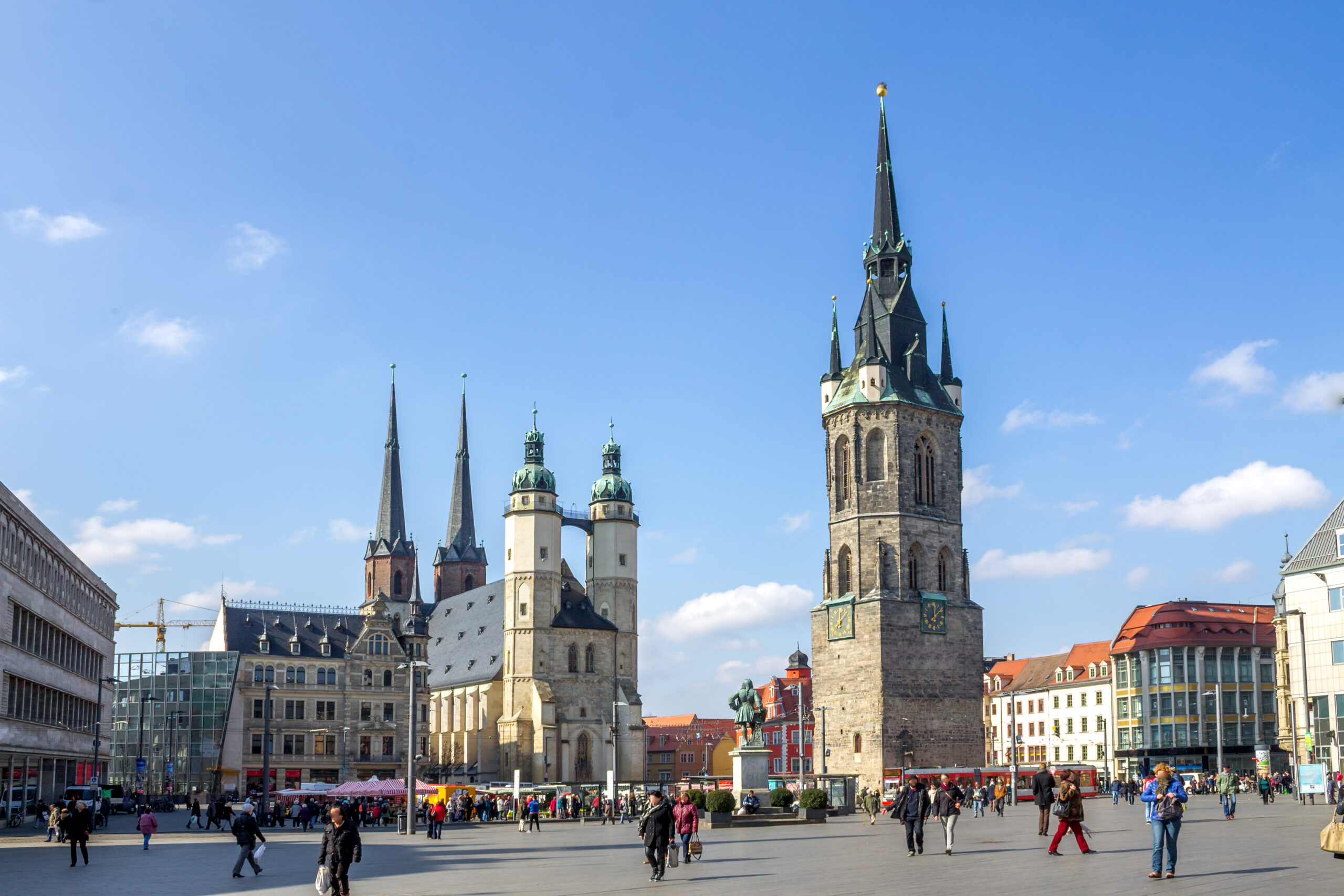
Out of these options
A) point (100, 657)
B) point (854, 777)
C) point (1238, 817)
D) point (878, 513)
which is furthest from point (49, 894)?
point (878, 513)

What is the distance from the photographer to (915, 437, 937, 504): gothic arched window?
87688mm

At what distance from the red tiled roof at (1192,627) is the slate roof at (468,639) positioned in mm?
46769

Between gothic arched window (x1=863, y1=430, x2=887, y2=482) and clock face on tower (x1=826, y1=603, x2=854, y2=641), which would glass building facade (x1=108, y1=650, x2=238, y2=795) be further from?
gothic arched window (x1=863, y1=430, x2=887, y2=482)

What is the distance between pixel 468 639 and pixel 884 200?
50.7 metres

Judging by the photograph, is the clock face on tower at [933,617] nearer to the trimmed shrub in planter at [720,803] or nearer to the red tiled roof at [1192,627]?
the red tiled roof at [1192,627]

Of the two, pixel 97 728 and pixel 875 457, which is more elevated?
pixel 875 457

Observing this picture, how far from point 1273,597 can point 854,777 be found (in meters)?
35.7

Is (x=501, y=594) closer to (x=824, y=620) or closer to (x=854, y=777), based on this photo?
(x=824, y=620)

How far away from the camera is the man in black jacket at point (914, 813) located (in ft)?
84.0

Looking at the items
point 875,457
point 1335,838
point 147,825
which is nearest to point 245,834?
point 147,825

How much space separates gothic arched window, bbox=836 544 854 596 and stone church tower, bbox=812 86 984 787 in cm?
7

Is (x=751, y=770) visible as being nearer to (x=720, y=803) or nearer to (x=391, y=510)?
(x=720, y=803)

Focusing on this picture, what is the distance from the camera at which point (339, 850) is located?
1658 centimetres

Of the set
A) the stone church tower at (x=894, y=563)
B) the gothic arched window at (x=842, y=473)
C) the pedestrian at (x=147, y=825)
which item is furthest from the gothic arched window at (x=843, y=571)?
the pedestrian at (x=147, y=825)
